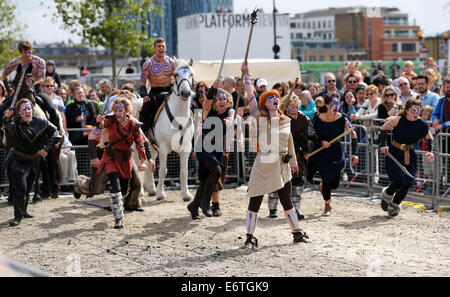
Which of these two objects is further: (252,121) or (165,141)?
(165,141)

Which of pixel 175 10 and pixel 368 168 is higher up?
pixel 175 10

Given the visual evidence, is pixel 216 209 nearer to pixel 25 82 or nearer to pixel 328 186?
pixel 328 186

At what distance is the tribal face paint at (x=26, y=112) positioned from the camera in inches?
422

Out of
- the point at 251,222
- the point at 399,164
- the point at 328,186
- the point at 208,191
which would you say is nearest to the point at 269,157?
the point at 251,222

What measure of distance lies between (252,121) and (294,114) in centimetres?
130

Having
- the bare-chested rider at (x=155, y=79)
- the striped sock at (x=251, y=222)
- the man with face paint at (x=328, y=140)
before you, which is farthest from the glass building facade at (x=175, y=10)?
the striped sock at (x=251, y=222)

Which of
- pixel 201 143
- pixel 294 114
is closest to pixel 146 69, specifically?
pixel 201 143

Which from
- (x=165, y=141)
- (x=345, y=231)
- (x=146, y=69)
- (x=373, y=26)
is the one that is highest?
(x=373, y=26)

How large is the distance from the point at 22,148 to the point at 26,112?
1.74ft

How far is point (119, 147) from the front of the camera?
1066cm

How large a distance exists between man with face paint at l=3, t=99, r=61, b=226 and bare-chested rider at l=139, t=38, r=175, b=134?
98.1 inches

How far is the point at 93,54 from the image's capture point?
141 meters

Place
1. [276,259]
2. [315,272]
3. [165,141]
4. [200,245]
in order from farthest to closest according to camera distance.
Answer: [165,141] → [200,245] → [276,259] → [315,272]

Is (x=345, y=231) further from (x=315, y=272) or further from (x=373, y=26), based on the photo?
(x=373, y=26)
